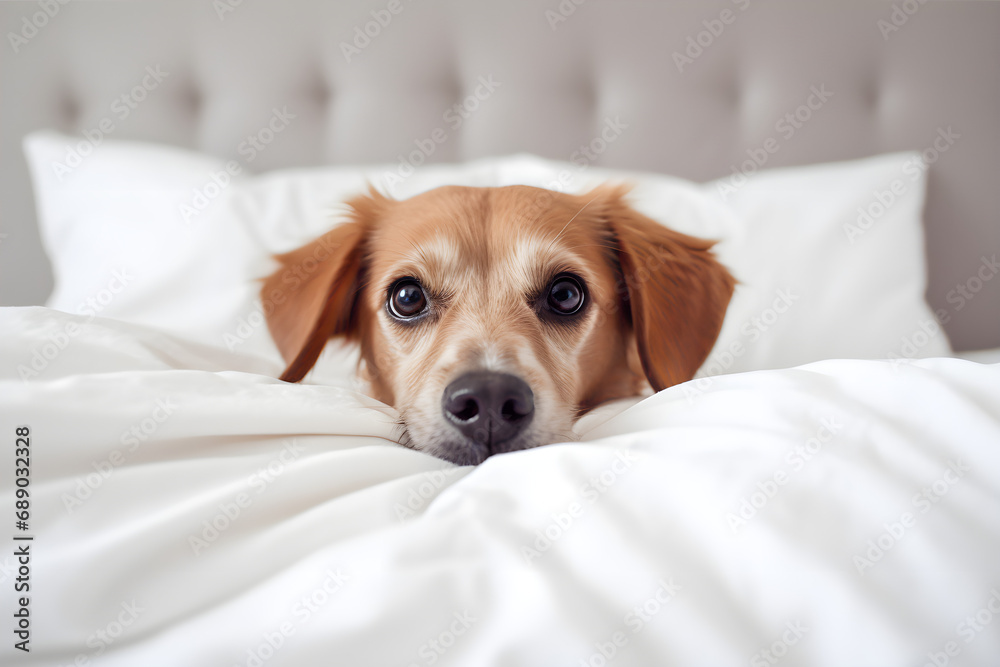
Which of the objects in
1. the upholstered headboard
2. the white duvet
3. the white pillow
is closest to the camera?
the white duvet

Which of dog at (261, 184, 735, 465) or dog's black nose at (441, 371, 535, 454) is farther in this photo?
dog at (261, 184, 735, 465)

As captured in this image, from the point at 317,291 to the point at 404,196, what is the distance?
701 millimetres

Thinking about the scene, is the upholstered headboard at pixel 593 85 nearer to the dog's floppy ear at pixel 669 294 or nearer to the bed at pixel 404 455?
the bed at pixel 404 455

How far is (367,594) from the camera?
491mm

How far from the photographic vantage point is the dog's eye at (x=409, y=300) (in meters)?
1.27

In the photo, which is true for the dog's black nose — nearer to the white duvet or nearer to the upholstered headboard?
the white duvet

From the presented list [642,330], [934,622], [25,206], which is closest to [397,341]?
[642,330]

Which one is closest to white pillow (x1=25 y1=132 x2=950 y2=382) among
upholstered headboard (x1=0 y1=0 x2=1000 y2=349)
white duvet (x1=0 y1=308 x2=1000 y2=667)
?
upholstered headboard (x1=0 y1=0 x2=1000 y2=349)

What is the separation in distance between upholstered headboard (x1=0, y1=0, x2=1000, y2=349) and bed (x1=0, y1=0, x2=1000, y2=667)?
4cm

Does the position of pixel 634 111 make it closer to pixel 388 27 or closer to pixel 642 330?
pixel 388 27

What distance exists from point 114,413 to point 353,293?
0.84m

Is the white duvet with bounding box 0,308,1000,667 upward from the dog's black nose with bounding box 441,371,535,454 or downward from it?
upward

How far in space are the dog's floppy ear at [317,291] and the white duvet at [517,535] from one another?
0.55 m

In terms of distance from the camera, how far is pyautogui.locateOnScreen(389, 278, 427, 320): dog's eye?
1269mm
